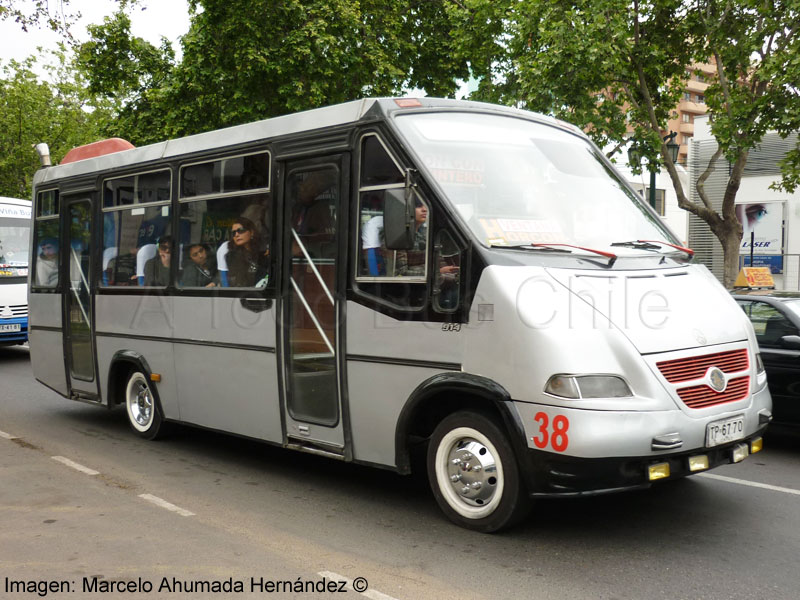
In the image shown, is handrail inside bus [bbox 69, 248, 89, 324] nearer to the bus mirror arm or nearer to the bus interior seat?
the bus interior seat

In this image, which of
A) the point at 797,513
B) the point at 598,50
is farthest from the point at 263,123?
the point at 598,50

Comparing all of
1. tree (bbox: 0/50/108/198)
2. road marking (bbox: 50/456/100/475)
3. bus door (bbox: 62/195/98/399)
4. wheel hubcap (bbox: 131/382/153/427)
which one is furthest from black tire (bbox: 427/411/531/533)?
tree (bbox: 0/50/108/198)

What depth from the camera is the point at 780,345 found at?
7691 millimetres

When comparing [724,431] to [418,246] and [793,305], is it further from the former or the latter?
[793,305]

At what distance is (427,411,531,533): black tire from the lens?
4.95m

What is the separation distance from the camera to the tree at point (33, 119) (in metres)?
40.3

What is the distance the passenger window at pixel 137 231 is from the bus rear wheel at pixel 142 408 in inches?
39.1

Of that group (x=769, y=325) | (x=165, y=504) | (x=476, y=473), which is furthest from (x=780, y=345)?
(x=165, y=504)

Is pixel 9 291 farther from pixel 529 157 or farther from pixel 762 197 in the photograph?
pixel 762 197

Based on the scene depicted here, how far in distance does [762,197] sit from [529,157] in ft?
95.7

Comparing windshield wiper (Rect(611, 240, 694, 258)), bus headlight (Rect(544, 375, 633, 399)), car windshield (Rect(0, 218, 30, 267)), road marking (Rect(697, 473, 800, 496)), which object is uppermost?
car windshield (Rect(0, 218, 30, 267))

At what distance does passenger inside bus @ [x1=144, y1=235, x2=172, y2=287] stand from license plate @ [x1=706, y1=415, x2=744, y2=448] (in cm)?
499

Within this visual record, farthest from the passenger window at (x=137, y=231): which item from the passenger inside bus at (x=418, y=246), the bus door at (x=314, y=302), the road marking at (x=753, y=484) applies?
the road marking at (x=753, y=484)

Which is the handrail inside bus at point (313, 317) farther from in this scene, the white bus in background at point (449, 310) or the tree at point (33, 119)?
the tree at point (33, 119)
